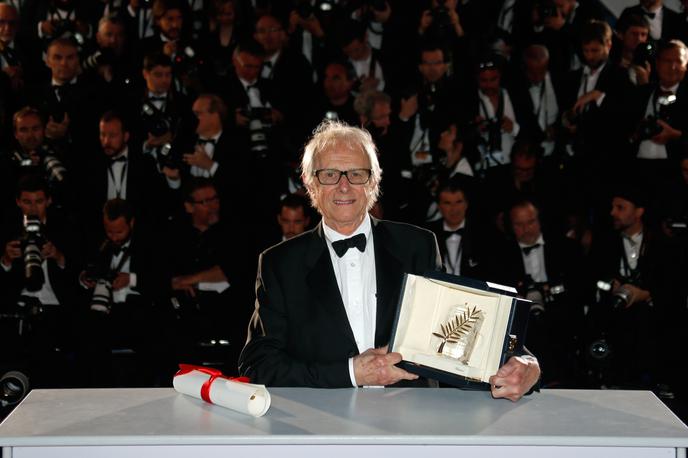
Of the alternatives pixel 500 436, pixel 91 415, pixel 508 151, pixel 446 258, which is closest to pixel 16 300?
pixel 446 258

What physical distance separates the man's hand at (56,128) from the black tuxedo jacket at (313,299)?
3854 millimetres

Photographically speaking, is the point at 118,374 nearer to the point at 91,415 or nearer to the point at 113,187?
the point at 113,187

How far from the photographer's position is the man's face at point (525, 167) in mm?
5996

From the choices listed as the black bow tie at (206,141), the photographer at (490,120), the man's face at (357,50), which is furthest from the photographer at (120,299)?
the photographer at (490,120)

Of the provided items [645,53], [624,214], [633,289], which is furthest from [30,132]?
[645,53]

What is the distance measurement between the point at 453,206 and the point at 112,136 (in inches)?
91.7

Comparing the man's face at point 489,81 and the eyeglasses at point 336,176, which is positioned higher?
the man's face at point 489,81

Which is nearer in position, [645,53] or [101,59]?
[645,53]

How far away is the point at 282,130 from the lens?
6023 millimetres

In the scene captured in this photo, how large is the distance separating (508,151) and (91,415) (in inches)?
178

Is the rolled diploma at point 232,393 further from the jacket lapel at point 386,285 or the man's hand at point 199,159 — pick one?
the man's hand at point 199,159

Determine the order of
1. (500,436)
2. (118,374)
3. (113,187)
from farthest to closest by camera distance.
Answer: (113,187), (118,374), (500,436)

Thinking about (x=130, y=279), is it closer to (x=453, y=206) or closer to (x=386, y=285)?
(x=453, y=206)

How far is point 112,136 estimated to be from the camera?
19.6ft
